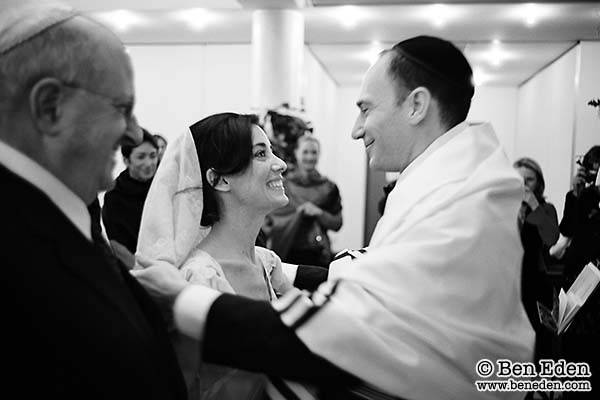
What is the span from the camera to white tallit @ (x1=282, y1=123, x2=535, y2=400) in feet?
4.02

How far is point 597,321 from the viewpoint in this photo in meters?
1.93

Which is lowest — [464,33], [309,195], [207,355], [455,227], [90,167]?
[309,195]

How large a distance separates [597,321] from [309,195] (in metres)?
3.03

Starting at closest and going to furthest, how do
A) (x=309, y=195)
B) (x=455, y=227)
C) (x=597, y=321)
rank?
(x=455, y=227) → (x=597, y=321) → (x=309, y=195)

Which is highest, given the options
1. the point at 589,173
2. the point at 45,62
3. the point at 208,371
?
the point at 45,62

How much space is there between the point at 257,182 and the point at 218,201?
0.14 m

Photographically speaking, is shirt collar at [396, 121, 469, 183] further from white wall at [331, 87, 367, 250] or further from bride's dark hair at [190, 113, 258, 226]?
white wall at [331, 87, 367, 250]

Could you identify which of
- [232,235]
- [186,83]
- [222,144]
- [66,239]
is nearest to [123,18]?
[186,83]

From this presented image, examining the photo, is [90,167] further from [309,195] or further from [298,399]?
[309,195]

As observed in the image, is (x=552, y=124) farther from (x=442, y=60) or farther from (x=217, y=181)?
(x=217, y=181)

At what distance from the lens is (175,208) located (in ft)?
6.09

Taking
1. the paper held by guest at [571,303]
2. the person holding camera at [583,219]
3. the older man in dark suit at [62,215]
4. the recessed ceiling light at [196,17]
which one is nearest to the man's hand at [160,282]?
the older man in dark suit at [62,215]

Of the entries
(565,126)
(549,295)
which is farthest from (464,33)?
(549,295)

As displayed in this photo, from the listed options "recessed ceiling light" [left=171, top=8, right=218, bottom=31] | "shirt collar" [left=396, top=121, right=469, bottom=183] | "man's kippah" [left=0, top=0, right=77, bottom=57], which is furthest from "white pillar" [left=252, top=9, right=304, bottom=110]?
→ "man's kippah" [left=0, top=0, right=77, bottom=57]
